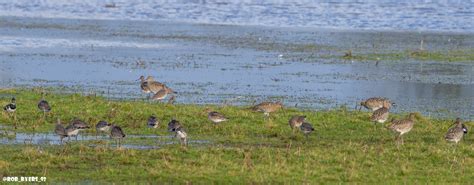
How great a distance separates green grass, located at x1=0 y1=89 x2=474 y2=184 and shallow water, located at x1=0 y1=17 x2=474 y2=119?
3753 millimetres

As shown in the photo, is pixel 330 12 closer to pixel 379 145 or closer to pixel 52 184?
pixel 379 145

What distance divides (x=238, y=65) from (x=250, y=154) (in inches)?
657

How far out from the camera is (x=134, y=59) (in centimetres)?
3444

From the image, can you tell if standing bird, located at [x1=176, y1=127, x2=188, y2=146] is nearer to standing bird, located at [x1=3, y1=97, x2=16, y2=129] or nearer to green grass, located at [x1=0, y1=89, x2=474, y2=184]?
green grass, located at [x1=0, y1=89, x2=474, y2=184]

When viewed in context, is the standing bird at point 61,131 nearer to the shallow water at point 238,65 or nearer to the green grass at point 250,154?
the green grass at point 250,154

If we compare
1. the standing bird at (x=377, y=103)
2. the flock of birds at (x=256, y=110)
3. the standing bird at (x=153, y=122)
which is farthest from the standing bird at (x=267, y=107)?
the standing bird at (x=153, y=122)

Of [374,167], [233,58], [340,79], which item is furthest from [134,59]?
[374,167]

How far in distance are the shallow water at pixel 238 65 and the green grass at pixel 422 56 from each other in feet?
2.53

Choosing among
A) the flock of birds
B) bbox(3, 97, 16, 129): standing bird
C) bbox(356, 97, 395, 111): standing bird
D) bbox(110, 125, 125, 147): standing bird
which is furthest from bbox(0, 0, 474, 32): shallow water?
bbox(110, 125, 125, 147): standing bird

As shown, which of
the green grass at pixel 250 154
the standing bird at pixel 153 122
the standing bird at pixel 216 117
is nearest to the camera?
the green grass at pixel 250 154

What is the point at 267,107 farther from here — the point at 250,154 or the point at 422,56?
the point at 422,56

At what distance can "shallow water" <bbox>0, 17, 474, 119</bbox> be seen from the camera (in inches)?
1032

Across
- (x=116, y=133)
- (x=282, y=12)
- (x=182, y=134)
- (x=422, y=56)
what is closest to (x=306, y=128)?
(x=182, y=134)

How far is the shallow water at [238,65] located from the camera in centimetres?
2622
